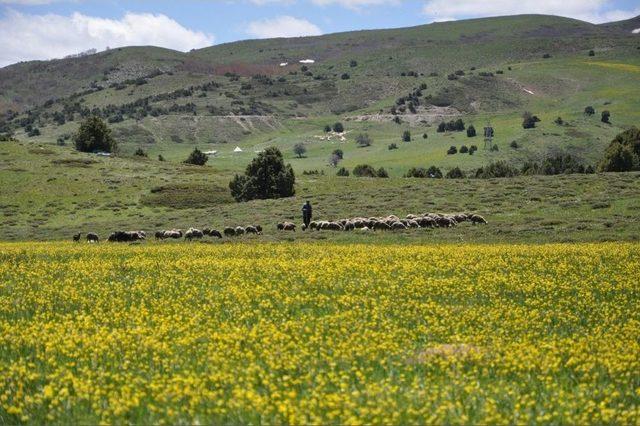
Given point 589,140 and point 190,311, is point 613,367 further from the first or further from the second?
point 589,140

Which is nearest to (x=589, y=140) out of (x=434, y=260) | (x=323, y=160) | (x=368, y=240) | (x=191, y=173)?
(x=323, y=160)

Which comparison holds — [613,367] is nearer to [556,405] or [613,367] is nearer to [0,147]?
[556,405]

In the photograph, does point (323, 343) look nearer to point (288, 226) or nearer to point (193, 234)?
point (193, 234)

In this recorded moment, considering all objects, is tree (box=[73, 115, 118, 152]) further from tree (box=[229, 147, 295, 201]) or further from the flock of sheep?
the flock of sheep

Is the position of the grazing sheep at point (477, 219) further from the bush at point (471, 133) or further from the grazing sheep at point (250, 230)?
the bush at point (471, 133)

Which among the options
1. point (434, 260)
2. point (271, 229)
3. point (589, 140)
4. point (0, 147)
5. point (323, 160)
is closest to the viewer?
point (434, 260)

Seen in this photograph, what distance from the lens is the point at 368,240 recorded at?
43.1m

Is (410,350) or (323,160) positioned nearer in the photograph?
(410,350)

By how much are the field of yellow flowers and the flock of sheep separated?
21.9 m

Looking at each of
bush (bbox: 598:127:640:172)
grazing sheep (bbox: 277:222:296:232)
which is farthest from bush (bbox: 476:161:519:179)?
grazing sheep (bbox: 277:222:296:232)

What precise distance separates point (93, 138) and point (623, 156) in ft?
318

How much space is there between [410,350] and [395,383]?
186cm

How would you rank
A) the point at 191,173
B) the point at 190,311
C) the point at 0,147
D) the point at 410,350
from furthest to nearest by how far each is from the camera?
the point at 0,147 → the point at 191,173 → the point at 190,311 → the point at 410,350

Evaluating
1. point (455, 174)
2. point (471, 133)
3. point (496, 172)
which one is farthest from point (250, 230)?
point (471, 133)
